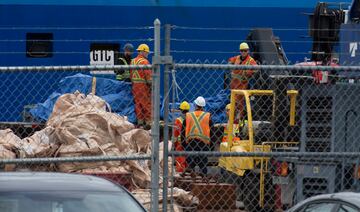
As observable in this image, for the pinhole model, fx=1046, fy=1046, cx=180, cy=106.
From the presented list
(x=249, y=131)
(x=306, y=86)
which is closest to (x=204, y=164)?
(x=249, y=131)

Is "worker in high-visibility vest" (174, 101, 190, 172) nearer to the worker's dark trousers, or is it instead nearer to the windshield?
the worker's dark trousers

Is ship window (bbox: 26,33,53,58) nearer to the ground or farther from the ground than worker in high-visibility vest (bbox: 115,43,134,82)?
farther from the ground

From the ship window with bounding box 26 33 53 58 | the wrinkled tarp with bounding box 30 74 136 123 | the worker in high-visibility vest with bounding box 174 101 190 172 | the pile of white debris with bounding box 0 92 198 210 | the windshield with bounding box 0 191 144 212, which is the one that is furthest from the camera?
the ship window with bounding box 26 33 53 58

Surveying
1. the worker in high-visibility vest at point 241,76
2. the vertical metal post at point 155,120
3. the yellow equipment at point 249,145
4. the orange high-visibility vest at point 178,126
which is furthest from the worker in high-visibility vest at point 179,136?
the vertical metal post at point 155,120

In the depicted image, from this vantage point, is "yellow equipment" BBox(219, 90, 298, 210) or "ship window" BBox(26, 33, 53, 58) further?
"ship window" BBox(26, 33, 53, 58)

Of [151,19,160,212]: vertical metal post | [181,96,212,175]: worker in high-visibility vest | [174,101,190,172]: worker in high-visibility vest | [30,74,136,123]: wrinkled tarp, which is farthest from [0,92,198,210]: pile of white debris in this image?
[30,74,136,123]: wrinkled tarp

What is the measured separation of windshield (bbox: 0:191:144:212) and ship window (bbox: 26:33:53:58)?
45.7 feet

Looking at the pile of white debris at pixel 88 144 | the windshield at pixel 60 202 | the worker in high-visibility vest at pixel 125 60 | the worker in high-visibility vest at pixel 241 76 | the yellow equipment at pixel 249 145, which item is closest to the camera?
the windshield at pixel 60 202

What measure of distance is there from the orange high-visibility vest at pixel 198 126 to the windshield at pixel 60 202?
852 cm

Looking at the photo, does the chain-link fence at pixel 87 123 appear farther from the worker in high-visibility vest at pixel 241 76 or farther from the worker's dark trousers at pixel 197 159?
the worker in high-visibility vest at pixel 241 76

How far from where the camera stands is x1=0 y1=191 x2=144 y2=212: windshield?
7090 millimetres

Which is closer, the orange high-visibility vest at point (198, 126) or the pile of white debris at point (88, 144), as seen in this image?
the pile of white debris at point (88, 144)

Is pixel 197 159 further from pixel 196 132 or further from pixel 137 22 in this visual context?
pixel 137 22

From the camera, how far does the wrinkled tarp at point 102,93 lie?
1758 cm
